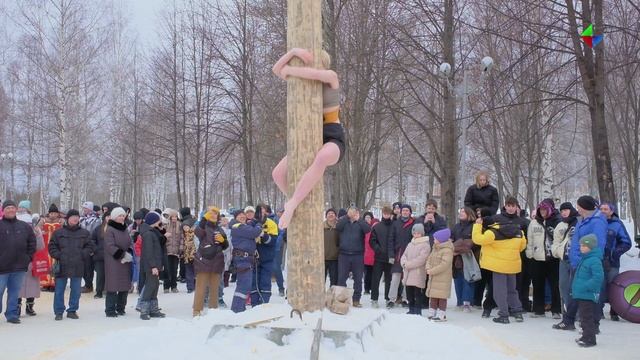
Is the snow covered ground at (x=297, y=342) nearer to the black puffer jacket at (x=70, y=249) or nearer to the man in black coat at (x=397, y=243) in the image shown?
the black puffer jacket at (x=70, y=249)

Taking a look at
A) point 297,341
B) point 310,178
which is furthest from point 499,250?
point 297,341

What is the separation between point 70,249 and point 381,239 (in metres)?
5.65

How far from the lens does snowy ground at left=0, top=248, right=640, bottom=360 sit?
5086mm

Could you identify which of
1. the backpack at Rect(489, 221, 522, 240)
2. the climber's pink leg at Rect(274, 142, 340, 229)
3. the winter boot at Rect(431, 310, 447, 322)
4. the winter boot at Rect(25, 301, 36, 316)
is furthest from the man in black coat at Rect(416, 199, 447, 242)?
the winter boot at Rect(25, 301, 36, 316)

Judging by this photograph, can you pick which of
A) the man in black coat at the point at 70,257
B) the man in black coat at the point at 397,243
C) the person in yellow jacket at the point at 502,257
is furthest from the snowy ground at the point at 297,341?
the man in black coat at the point at 397,243

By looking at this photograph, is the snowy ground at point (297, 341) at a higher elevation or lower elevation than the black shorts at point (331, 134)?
lower

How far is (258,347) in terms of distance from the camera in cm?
507

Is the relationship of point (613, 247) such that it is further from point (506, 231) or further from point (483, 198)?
point (483, 198)

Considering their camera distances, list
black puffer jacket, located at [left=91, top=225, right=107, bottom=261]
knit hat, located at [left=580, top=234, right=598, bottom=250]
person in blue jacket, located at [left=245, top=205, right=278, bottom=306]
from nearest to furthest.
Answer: knit hat, located at [left=580, top=234, right=598, bottom=250] → person in blue jacket, located at [left=245, top=205, right=278, bottom=306] → black puffer jacket, located at [left=91, top=225, right=107, bottom=261]

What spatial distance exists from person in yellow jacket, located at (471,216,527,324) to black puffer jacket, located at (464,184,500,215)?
1.34m

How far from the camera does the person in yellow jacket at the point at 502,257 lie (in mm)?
9359

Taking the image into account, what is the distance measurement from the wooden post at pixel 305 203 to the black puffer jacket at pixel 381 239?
567 centimetres

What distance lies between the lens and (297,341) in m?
5.07

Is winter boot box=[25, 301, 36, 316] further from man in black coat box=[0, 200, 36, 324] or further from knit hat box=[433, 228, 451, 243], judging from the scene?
knit hat box=[433, 228, 451, 243]
